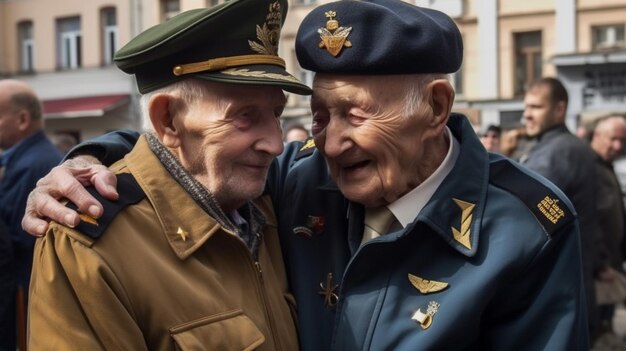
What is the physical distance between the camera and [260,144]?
2066 mm

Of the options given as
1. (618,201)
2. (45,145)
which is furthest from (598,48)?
(45,145)

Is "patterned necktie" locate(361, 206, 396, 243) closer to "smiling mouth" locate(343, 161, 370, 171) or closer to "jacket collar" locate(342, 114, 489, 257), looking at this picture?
"jacket collar" locate(342, 114, 489, 257)

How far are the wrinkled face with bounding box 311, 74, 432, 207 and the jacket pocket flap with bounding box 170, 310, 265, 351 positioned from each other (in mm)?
459

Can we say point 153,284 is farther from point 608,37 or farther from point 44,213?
point 608,37

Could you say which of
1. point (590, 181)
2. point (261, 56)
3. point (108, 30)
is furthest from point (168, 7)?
point (261, 56)

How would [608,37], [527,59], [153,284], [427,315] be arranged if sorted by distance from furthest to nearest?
[527,59] < [608,37] < [427,315] < [153,284]

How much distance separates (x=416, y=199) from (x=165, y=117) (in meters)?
0.68

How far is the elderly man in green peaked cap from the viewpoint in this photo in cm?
178

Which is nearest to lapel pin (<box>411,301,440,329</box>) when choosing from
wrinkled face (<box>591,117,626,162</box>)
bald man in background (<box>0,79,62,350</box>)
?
bald man in background (<box>0,79,62,350</box>)

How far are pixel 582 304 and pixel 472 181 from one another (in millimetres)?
410

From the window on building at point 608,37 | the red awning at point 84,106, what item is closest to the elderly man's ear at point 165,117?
the window on building at point 608,37

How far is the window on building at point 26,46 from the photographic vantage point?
2370cm

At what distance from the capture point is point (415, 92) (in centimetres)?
215

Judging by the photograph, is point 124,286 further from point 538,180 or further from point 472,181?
point 538,180
